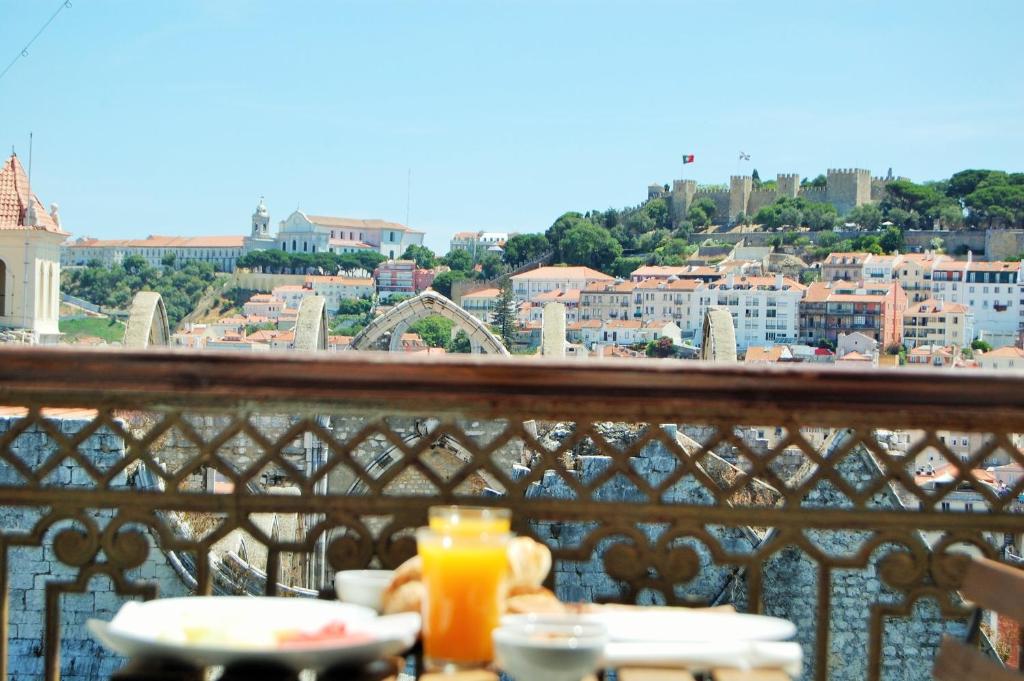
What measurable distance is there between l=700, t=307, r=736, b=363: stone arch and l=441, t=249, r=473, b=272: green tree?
10255cm

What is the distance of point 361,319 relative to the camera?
317 feet

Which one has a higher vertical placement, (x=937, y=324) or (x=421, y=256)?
(x=421, y=256)

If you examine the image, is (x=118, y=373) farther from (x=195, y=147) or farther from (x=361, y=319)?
(x=195, y=147)

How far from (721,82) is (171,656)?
118998mm

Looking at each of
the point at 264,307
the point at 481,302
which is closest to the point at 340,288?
the point at 264,307

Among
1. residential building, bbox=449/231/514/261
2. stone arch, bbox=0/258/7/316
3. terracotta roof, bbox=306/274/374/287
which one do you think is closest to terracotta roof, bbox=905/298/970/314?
terracotta roof, bbox=306/274/374/287

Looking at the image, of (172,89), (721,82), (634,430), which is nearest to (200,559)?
(634,430)

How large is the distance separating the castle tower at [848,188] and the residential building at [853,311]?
19.8 metres

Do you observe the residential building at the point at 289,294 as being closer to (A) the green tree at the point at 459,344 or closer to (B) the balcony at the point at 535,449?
(A) the green tree at the point at 459,344

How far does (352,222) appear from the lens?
14250cm

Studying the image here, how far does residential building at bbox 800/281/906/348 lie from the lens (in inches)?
3319

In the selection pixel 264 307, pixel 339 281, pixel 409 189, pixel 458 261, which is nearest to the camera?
pixel 264 307

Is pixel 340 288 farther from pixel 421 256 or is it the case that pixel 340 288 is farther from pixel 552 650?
pixel 552 650

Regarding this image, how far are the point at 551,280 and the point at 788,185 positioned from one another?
22458 mm
